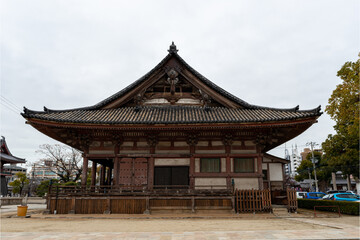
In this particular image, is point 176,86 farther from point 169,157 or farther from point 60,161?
point 60,161

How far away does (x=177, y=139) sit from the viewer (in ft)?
53.3

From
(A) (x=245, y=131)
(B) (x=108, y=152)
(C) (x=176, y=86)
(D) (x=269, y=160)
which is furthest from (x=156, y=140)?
(D) (x=269, y=160)

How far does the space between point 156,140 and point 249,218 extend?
7210 millimetres

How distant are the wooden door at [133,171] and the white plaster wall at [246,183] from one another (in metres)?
5.89

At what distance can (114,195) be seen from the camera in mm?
14406

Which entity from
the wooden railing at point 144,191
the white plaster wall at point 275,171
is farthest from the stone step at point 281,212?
the white plaster wall at point 275,171

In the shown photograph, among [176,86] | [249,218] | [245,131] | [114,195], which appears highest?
[176,86]

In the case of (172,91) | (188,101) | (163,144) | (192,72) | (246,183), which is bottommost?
(246,183)

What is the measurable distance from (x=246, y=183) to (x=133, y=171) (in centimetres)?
728

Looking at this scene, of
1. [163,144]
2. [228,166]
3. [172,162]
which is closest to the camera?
[228,166]

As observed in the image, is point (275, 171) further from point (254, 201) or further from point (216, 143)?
→ point (216, 143)

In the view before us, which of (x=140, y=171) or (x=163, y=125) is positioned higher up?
(x=163, y=125)

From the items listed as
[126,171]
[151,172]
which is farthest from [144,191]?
[126,171]

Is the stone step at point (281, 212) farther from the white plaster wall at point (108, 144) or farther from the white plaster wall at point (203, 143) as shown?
the white plaster wall at point (108, 144)
